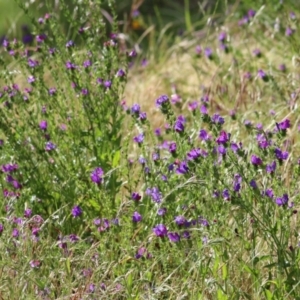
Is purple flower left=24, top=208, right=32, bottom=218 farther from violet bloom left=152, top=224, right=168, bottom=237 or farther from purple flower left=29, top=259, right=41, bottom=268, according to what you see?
violet bloom left=152, top=224, right=168, bottom=237

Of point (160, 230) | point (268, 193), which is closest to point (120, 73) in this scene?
point (160, 230)

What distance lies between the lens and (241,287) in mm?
2650

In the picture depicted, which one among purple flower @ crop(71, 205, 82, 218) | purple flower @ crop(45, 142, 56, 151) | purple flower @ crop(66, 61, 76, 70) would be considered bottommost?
purple flower @ crop(71, 205, 82, 218)

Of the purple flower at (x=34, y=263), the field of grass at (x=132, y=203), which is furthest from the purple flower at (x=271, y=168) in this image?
the purple flower at (x=34, y=263)

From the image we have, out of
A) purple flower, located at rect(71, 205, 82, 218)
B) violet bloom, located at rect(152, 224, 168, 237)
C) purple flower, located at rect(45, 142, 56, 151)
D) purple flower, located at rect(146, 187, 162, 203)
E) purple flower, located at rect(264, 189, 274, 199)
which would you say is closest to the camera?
purple flower, located at rect(264, 189, 274, 199)

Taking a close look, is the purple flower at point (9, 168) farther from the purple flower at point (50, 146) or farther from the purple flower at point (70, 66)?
the purple flower at point (70, 66)

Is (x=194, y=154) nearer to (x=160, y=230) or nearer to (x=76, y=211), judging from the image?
(x=160, y=230)

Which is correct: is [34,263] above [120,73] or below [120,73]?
below

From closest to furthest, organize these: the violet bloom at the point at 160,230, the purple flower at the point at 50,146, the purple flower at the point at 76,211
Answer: the violet bloom at the point at 160,230 < the purple flower at the point at 76,211 < the purple flower at the point at 50,146

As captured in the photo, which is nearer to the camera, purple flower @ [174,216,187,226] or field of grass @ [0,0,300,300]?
field of grass @ [0,0,300,300]

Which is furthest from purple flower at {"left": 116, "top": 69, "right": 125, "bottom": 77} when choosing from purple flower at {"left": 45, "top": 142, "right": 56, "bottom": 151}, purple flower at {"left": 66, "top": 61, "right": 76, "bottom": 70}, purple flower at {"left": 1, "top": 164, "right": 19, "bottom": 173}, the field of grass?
purple flower at {"left": 1, "top": 164, "right": 19, "bottom": 173}

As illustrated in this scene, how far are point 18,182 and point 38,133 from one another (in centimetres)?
21

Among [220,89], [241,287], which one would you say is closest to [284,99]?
[220,89]

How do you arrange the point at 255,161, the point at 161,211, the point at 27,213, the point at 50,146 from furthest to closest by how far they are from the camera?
the point at 50,146 < the point at 27,213 < the point at 161,211 < the point at 255,161
